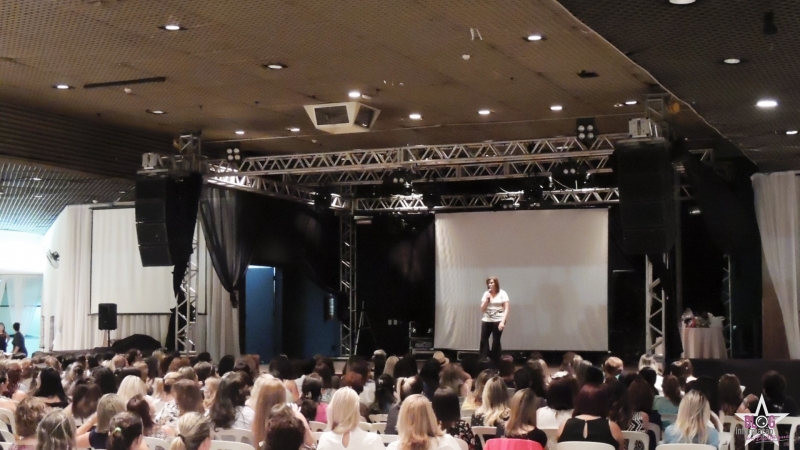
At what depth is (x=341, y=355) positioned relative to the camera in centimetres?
1830

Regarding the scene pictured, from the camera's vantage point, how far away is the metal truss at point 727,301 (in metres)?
15.2

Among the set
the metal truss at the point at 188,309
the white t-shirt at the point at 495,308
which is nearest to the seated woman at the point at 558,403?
the white t-shirt at the point at 495,308

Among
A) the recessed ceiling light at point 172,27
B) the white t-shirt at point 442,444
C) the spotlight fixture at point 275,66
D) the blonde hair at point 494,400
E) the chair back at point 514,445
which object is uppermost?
the recessed ceiling light at point 172,27

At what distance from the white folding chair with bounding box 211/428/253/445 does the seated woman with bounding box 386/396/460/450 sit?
4.76ft

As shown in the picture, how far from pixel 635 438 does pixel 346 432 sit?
1872 millimetres

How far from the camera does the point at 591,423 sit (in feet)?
16.4

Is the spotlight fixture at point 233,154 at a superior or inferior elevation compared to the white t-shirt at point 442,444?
superior

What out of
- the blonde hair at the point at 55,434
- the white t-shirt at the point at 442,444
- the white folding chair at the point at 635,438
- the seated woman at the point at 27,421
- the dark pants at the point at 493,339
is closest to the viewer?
the blonde hair at the point at 55,434

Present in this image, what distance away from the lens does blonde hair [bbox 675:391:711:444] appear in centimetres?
549

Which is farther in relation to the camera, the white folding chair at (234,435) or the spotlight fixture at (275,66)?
the spotlight fixture at (275,66)

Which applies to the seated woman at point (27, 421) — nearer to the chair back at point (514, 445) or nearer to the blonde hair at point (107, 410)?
the blonde hair at point (107, 410)

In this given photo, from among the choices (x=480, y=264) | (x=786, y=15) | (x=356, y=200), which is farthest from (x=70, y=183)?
(x=786, y=15)

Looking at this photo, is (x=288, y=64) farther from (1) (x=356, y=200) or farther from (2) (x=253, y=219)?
(1) (x=356, y=200)

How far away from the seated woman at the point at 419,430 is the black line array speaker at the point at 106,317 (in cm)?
1165
